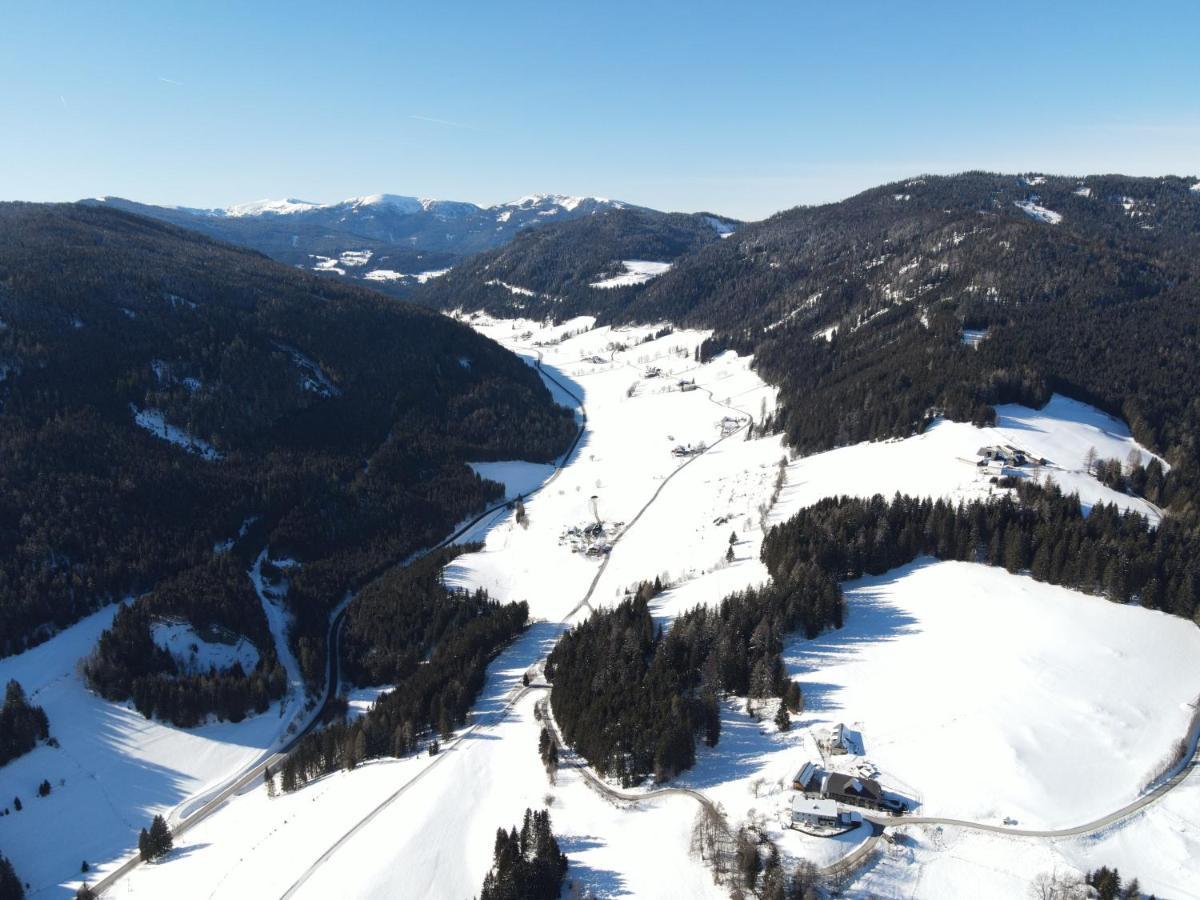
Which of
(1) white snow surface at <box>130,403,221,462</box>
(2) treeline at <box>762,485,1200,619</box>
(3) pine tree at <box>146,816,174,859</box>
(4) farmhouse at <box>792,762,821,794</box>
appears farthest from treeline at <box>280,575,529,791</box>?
(1) white snow surface at <box>130,403,221,462</box>

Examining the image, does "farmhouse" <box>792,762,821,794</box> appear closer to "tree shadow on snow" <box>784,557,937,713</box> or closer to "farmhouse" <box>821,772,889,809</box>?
"farmhouse" <box>821,772,889,809</box>

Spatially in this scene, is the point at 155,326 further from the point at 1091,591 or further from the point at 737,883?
the point at 1091,591

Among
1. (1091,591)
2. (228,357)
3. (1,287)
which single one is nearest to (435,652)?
(1091,591)

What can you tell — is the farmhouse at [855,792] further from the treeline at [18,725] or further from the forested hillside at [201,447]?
the treeline at [18,725]

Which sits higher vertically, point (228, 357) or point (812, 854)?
point (228, 357)

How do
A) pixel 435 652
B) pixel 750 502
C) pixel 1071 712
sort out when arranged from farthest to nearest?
pixel 750 502 → pixel 435 652 → pixel 1071 712

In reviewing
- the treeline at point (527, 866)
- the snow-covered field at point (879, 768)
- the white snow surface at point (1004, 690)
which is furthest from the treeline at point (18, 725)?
the white snow surface at point (1004, 690)
